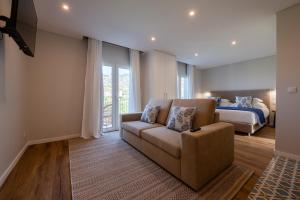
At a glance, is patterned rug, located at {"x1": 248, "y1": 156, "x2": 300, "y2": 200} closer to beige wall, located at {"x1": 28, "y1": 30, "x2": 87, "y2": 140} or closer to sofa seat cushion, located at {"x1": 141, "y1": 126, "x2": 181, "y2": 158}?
sofa seat cushion, located at {"x1": 141, "y1": 126, "x2": 181, "y2": 158}

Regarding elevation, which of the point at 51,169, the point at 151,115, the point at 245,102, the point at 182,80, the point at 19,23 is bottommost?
the point at 51,169

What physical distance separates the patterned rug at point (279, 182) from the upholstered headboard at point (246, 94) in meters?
3.42

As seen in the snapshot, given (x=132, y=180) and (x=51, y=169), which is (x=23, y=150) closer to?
(x=51, y=169)

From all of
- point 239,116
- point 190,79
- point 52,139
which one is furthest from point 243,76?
point 52,139

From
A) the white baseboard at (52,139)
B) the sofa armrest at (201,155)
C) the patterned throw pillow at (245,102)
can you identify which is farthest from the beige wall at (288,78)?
the white baseboard at (52,139)

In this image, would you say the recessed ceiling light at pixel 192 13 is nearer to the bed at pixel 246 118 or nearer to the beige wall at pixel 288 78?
the beige wall at pixel 288 78

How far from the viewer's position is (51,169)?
194cm

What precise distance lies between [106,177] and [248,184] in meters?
1.73

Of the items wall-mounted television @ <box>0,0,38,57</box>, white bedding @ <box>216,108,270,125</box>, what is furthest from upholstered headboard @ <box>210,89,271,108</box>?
wall-mounted television @ <box>0,0,38,57</box>

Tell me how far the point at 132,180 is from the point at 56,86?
289 cm

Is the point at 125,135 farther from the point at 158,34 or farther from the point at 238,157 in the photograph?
the point at 158,34

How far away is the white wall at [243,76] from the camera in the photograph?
4.80m

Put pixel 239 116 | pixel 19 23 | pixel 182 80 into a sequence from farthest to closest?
pixel 182 80, pixel 239 116, pixel 19 23

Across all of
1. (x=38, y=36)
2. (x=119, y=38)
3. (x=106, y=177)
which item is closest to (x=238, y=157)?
(x=106, y=177)
